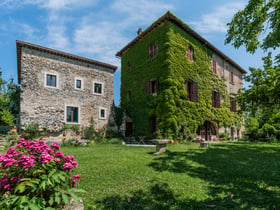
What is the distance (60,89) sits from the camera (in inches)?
563

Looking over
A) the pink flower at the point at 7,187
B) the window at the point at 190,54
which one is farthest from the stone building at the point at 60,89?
the pink flower at the point at 7,187

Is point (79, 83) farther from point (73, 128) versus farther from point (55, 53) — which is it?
point (73, 128)

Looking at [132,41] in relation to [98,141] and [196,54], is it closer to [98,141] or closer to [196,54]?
[196,54]

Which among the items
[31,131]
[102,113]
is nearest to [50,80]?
[31,131]

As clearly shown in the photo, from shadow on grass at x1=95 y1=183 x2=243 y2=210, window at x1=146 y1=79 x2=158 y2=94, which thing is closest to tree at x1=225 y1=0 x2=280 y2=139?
shadow on grass at x1=95 y1=183 x2=243 y2=210

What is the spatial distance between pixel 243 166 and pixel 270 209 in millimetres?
3377

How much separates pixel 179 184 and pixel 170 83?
9.90 m

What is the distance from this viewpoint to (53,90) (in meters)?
14.0

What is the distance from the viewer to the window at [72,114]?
14.4 m

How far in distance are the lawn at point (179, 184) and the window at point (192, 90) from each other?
9037mm

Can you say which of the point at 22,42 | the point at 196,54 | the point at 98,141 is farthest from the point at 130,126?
the point at 22,42

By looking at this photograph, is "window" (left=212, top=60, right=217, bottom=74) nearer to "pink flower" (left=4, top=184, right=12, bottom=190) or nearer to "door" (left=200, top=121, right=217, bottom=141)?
"door" (left=200, top=121, right=217, bottom=141)

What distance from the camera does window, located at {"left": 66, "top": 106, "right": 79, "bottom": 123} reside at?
14445mm

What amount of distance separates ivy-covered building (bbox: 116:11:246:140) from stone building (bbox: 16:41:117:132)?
8.78ft
